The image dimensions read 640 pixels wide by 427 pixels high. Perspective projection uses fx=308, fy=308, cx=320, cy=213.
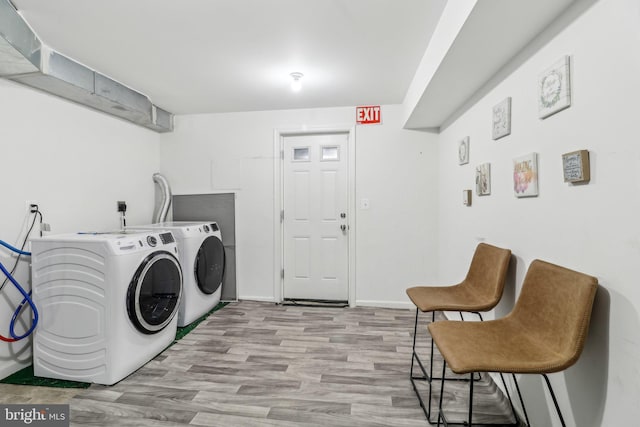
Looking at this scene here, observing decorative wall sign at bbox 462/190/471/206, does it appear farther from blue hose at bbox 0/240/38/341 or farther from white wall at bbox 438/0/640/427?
blue hose at bbox 0/240/38/341

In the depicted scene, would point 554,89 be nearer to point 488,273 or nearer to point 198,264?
point 488,273

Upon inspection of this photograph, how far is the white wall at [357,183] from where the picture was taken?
3402 millimetres

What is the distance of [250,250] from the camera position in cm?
369

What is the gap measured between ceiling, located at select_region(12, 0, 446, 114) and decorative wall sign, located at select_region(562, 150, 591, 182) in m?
1.09

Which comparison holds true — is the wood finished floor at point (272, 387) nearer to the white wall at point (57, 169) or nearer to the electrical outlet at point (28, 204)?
the white wall at point (57, 169)

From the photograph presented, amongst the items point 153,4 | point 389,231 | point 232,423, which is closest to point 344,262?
point 389,231

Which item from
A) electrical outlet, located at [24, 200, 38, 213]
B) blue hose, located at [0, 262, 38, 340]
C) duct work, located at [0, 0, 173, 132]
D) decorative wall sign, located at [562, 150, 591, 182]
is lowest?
blue hose, located at [0, 262, 38, 340]

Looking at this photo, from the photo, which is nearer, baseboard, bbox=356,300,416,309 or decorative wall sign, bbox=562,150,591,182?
decorative wall sign, bbox=562,150,591,182

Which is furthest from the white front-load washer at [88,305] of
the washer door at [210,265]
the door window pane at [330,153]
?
the door window pane at [330,153]

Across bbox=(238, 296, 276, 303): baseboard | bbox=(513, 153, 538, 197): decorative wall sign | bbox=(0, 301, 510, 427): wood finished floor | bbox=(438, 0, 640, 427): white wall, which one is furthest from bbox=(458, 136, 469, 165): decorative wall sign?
bbox=(238, 296, 276, 303): baseboard

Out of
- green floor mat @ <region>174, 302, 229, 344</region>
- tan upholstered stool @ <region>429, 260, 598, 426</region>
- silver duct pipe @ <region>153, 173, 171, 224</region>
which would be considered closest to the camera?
tan upholstered stool @ <region>429, 260, 598, 426</region>

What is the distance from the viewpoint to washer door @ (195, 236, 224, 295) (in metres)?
3.10

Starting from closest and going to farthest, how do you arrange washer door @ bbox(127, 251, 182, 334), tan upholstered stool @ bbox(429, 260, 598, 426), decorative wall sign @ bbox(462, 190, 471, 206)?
tan upholstered stool @ bbox(429, 260, 598, 426)
washer door @ bbox(127, 251, 182, 334)
decorative wall sign @ bbox(462, 190, 471, 206)

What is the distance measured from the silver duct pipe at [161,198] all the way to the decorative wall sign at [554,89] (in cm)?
357
